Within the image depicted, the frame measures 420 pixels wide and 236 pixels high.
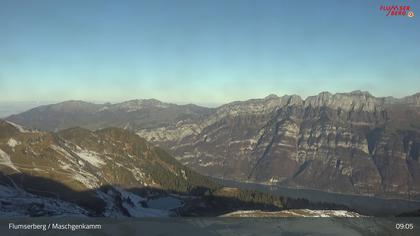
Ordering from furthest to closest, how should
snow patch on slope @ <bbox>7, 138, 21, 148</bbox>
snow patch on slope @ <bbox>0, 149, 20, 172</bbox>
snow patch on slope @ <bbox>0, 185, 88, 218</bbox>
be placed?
snow patch on slope @ <bbox>7, 138, 21, 148</bbox> < snow patch on slope @ <bbox>0, 149, 20, 172</bbox> < snow patch on slope @ <bbox>0, 185, 88, 218</bbox>

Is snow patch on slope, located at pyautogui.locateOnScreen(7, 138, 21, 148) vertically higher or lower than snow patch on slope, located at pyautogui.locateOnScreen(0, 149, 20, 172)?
higher

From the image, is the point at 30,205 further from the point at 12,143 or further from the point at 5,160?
the point at 12,143

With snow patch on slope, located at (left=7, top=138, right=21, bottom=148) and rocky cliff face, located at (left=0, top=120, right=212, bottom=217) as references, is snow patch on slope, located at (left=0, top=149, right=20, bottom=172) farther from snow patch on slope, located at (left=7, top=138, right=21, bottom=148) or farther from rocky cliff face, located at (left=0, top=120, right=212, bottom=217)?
snow patch on slope, located at (left=7, top=138, right=21, bottom=148)

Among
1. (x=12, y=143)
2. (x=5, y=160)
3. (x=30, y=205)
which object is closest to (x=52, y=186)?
(x=5, y=160)

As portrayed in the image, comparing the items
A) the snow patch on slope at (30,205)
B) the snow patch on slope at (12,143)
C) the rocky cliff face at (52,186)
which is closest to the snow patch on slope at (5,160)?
the rocky cliff face at (52,186)

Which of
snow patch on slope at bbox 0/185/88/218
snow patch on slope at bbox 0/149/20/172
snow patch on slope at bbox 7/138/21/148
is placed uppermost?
snow patch on slope at bbox 7/138/21/148

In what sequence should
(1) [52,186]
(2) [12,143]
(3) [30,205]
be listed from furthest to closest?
(2) [12,143] → (1) [52,186] → (3) [30,205]

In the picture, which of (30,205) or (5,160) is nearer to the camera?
(30,205)

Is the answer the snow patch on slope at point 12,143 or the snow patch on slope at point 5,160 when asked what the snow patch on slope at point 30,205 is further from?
the snow patch on slope at point 12,143

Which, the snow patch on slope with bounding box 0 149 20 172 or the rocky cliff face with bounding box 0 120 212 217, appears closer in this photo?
the rocky cliff face with bounding box 0 120 212 217

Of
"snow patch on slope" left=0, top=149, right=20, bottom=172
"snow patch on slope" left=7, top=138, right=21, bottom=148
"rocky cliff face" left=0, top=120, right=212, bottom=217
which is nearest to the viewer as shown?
"rocky cliff face" left=0, top=120, right=212, bottom=217

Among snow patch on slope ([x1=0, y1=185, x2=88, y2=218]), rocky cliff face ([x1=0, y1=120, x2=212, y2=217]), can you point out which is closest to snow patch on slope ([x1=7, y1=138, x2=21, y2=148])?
rocky cliff face ([x1=0, y1=120, x2=212, y2=217])

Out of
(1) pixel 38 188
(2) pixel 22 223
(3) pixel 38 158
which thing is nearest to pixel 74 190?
(1) pixel 38 188

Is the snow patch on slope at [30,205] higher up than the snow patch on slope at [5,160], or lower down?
lower down
